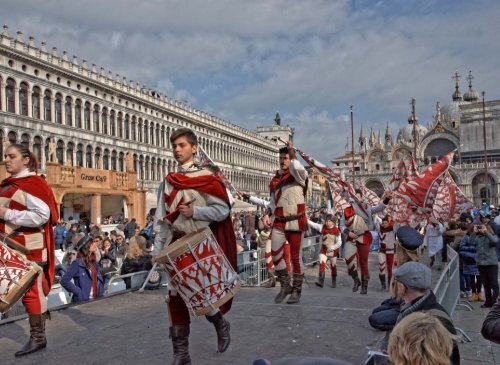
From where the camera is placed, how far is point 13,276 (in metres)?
4.43

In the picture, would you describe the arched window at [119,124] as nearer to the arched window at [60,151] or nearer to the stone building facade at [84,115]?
the stone building facade at [84,115]

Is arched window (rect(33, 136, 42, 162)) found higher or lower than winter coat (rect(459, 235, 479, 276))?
higher

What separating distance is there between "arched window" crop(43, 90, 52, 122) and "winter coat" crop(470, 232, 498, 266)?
Result: 36675mm

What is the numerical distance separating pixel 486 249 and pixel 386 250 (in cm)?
175

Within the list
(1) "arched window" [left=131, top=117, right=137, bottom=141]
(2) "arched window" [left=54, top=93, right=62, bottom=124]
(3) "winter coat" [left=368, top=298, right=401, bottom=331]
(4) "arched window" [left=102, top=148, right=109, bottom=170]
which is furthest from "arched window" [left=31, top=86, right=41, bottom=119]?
(3) "winter coat" [left=368, top=298, right=401, bottom=331]

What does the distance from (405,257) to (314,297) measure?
1.48m

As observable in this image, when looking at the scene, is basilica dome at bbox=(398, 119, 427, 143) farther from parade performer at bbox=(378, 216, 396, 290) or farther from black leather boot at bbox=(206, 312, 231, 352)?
black leather boot at bbox=(206, 312, 231, 352)

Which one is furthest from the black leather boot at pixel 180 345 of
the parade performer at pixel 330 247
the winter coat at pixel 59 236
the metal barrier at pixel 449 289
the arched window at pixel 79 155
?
the arched window at pixel 79 155

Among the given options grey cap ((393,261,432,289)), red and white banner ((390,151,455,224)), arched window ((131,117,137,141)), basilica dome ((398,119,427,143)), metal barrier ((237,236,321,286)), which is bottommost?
metal barrier ((237,236,321,286))

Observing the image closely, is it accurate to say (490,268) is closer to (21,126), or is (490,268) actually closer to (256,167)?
(21,126)

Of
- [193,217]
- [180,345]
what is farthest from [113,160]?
[180,345]

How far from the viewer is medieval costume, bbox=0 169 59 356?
4.60m

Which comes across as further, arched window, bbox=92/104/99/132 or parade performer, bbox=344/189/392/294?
arched window, bbox=92/104/99/132

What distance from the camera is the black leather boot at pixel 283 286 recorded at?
21.9 feet
